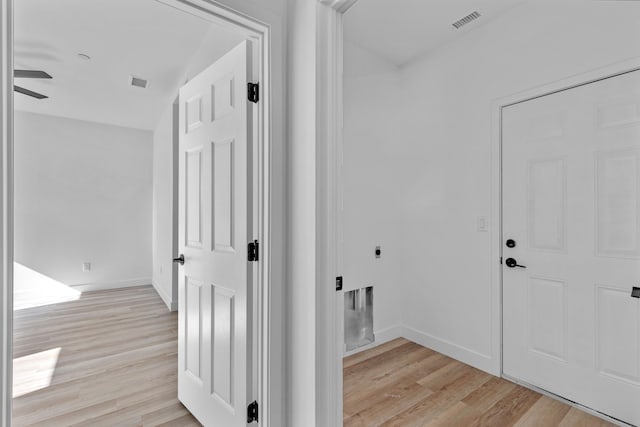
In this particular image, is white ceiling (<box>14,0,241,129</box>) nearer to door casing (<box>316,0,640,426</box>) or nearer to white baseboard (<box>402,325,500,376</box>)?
door casing (<box>316,0,640,426</box>)

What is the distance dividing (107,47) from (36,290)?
12.8ft

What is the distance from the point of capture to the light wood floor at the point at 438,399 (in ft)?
6.25

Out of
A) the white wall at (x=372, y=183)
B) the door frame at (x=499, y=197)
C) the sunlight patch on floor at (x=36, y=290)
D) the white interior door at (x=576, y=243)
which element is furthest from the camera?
the sunlight patch on floor at (x=36, y=290)

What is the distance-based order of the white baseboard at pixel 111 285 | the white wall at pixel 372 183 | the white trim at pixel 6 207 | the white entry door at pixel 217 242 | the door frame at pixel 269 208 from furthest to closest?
1. the white baseboard at pixel 111 285
2. the white wall at pixel 372 183
3. the white entry door at pixel 217 242
4. the door frame at pixel 269 208
5. the white trim at pixel 6 207

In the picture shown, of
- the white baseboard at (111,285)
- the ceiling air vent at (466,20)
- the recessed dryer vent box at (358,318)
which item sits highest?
the ceiling air vent at (466,20)

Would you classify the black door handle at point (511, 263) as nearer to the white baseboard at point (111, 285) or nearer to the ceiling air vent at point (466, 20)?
the ceiling air vent at point (466, 20)

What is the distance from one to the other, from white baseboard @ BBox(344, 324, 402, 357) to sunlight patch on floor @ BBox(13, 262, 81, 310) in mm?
4460

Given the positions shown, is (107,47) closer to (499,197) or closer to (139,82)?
(139,82)

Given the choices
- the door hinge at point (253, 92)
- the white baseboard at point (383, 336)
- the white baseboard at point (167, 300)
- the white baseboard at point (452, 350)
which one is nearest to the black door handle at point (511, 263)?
the white baseboard at point (452, 350)

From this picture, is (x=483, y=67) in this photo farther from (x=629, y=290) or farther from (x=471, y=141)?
(x=629, y=290)

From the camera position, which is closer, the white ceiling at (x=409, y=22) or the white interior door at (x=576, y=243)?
the white interior door at (x=576, y=243)

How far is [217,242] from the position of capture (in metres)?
1.70

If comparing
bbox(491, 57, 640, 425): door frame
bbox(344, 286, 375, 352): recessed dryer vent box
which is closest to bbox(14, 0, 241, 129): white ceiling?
bbox(491, 57, 640, 425): door frame

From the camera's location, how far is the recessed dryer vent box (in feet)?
9.27
